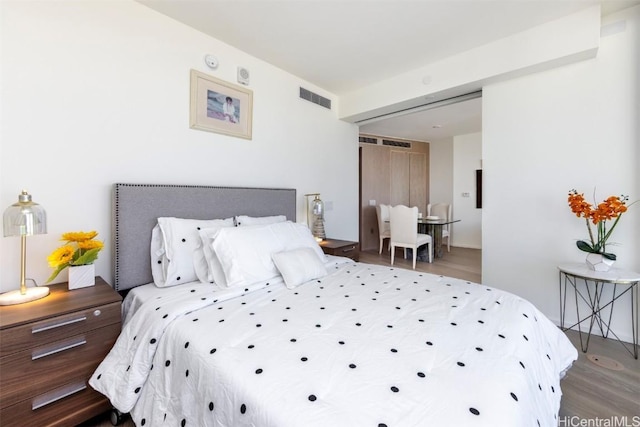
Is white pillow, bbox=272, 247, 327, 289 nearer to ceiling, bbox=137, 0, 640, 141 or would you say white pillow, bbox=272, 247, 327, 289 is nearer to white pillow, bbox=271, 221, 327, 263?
white pillow, bbox=271, 221, 327, 263

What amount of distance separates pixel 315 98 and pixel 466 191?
4.43m

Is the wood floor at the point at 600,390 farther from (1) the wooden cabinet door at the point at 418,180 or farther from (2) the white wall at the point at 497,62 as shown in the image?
(1) the wooden cabinet door at the point at 418,180

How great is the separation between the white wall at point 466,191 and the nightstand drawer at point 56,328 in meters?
6.39

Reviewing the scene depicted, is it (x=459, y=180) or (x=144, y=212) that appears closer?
(x=144, y=212)

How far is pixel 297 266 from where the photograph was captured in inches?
75.7

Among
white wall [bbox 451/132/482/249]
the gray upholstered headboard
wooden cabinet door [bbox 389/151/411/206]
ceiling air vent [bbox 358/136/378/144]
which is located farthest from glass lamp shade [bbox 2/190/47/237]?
white wall [bbox 451/132/482/249]

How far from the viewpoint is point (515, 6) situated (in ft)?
6.84

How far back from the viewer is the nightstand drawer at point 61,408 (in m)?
1.25

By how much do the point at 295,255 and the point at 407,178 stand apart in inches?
201

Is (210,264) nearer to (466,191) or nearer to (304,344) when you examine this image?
(304,344)

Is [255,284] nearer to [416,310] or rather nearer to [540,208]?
[416,310]

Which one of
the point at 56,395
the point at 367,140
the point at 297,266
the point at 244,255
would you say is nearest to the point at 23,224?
the point at 56,395

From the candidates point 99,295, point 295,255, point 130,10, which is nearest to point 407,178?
point 295,255

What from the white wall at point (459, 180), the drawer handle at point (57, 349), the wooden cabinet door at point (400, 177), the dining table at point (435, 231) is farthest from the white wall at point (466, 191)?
the drawer handle at point (57, 349)
